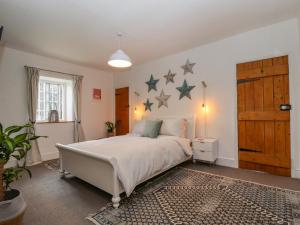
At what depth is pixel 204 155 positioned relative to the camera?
333 centimetres

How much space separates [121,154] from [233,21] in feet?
8.81

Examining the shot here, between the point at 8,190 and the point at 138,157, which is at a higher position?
the point at 138,157

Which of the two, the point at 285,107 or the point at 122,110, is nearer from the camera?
the point at 285,107

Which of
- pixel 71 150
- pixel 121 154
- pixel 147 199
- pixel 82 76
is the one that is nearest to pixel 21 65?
pixel 82 76

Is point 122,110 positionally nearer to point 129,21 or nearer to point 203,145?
point 203,145

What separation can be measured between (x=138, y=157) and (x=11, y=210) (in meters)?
1.34

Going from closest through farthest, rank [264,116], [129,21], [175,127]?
[129,21], [264,116], [175,127]

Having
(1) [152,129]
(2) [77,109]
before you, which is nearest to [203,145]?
(1) [152,129]

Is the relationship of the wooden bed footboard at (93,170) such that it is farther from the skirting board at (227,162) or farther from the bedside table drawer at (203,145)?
the skirting board at (227,162)

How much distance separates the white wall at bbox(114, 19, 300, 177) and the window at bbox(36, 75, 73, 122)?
2.50 m

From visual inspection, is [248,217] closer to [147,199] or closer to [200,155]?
[147,199]

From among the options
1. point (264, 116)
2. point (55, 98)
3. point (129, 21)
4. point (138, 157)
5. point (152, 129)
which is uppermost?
point (129, 21)

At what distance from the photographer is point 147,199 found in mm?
2096

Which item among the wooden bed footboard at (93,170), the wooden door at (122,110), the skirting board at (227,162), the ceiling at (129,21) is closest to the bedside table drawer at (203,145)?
the skirting board at (227,162)
